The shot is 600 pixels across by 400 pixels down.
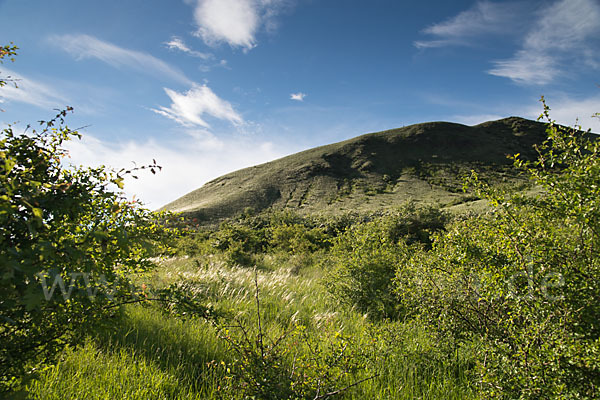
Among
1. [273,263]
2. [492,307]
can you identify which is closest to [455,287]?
[492,307]

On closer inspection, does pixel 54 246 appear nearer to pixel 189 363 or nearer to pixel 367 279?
pixel 189 363

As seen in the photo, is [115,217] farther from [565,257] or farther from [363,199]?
[363,199]

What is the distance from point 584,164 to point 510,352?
180 cm

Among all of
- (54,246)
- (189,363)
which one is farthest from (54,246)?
(189,363)

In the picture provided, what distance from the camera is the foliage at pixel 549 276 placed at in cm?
227

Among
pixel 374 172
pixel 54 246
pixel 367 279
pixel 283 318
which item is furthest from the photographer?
pixel 374 172

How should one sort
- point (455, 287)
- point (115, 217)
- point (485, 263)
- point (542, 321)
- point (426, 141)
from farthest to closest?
point (426, 141) → point (455, 287) → point (485, 263) → point (542, 321) → point (115, 217)

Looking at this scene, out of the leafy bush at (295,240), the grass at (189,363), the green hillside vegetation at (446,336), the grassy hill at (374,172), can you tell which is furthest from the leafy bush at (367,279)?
the grassy hill at (374,172)

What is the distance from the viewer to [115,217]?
208 cm

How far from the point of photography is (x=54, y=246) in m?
1.41

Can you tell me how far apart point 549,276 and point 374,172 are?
6341cm

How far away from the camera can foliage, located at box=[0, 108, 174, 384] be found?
1400 millimetres

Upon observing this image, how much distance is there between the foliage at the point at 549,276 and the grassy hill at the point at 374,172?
121 ft

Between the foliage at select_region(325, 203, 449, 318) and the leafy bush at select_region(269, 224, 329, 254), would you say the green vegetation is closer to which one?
the foliage at select_region(325, 203, 449, 318)
